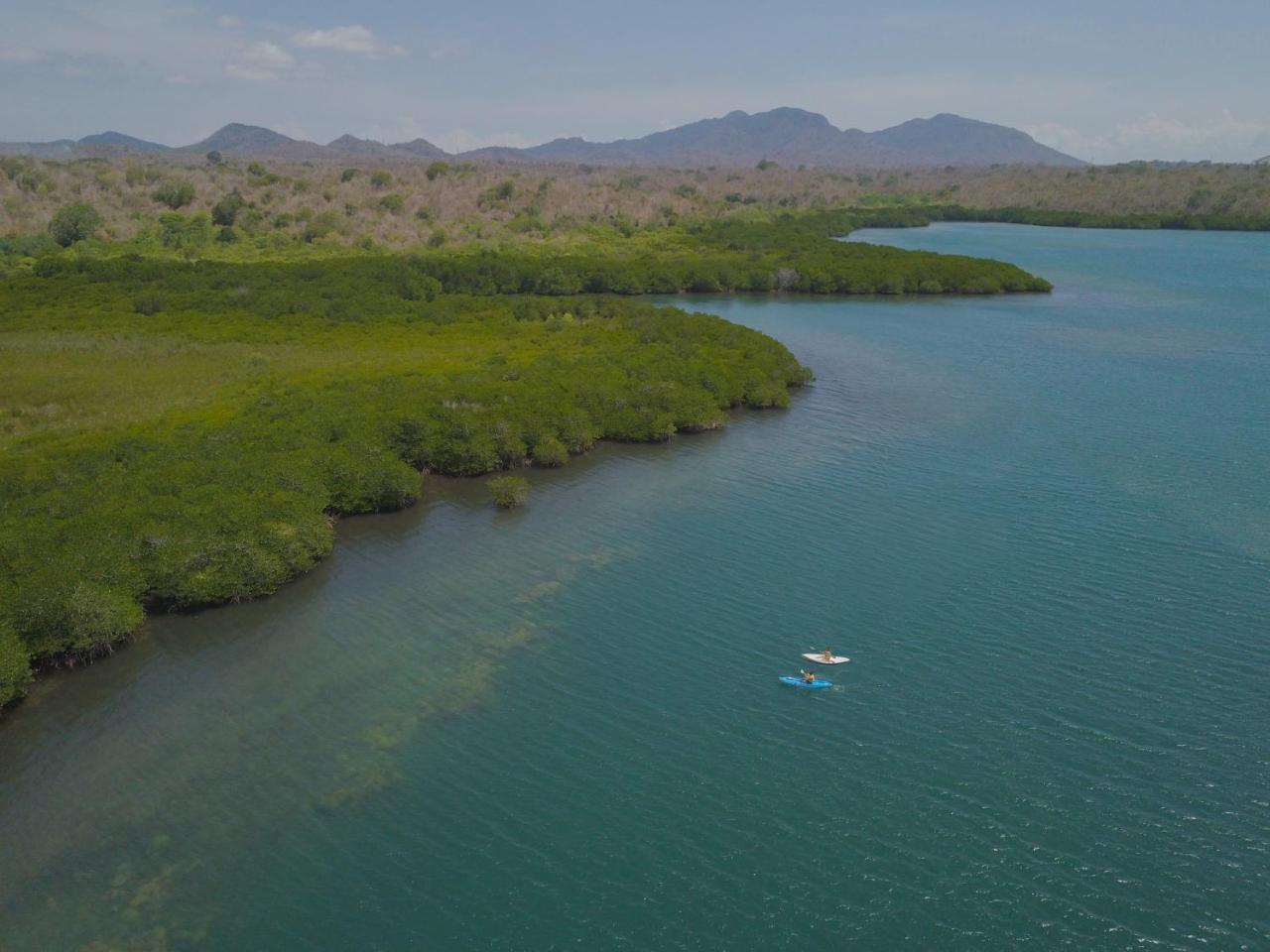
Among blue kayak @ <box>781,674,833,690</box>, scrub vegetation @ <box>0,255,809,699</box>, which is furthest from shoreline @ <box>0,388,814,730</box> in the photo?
blue kayak @ <box>781,674,833,690</box>

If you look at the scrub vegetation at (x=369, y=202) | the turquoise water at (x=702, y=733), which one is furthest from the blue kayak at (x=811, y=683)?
the scrub vegetation at (x=369, y=202)

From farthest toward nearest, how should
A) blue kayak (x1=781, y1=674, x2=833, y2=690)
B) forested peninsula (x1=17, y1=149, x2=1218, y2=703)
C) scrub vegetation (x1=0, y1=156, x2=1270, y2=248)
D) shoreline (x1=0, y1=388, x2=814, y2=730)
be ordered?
scrub vegetation (x1=0, y1=156, x2=1270, y2=248), forested peninsula (x1=17, y1=149, x2=1218, y2=703), shoreline (x1=0, y1=388, x2=814, y2=730), blue kayak (x1=781, y1=674, x2=833, y2=690)

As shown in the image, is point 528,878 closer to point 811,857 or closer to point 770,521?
point 811,857

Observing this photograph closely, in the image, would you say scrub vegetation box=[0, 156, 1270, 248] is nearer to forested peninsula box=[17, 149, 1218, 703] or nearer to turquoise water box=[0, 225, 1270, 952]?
forested peninsula box=[17, 149, 1218, 703]

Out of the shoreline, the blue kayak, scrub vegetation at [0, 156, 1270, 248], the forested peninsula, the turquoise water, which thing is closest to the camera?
the turquoise water

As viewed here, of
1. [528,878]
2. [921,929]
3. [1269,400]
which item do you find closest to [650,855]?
[528,878]

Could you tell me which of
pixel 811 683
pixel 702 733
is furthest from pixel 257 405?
pixel 811 683

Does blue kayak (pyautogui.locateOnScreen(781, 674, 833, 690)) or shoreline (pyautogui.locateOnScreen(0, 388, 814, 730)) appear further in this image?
shoreline (pyautogui.locateOnScreen(0, 388, 814, 730))

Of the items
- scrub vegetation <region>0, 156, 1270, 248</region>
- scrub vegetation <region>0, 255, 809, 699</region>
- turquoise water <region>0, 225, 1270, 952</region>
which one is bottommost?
turquoise water <region>0, 225, 1270, 952</region>
